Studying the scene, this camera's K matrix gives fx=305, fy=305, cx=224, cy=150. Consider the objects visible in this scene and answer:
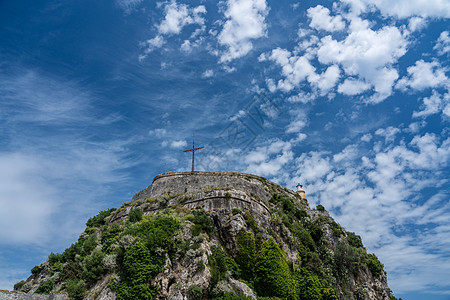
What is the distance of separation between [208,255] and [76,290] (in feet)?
31.1

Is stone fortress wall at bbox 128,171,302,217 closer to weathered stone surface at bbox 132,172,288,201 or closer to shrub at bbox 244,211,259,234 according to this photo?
weathered stone surface at bbox 132,172,288,201

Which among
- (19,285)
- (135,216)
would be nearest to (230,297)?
(135,216)

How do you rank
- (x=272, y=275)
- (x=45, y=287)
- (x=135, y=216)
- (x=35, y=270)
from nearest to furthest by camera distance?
(x=45, y=287)
(x=272, y=275)
(x=135, y=216)
(x=35, y=270)

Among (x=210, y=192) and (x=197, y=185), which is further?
(x=197, y=185)

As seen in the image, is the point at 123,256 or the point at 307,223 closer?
the point at 123,256

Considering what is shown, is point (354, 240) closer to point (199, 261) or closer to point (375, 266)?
point (375, 266)

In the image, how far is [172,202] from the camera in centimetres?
3177

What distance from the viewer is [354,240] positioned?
1678 inches

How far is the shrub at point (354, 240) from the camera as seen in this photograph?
41850 mm

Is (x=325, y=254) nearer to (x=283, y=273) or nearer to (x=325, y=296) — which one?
(x=325, y=296)

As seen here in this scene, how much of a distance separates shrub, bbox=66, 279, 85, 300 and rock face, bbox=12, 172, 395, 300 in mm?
67

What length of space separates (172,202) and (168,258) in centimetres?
1074

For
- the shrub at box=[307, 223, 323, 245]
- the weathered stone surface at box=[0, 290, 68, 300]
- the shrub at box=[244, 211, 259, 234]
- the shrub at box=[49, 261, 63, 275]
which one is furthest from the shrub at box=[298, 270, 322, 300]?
the shrub at box=[49, 261, 63, 275]

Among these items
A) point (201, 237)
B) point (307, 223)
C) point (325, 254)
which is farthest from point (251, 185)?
point (201, 237)
